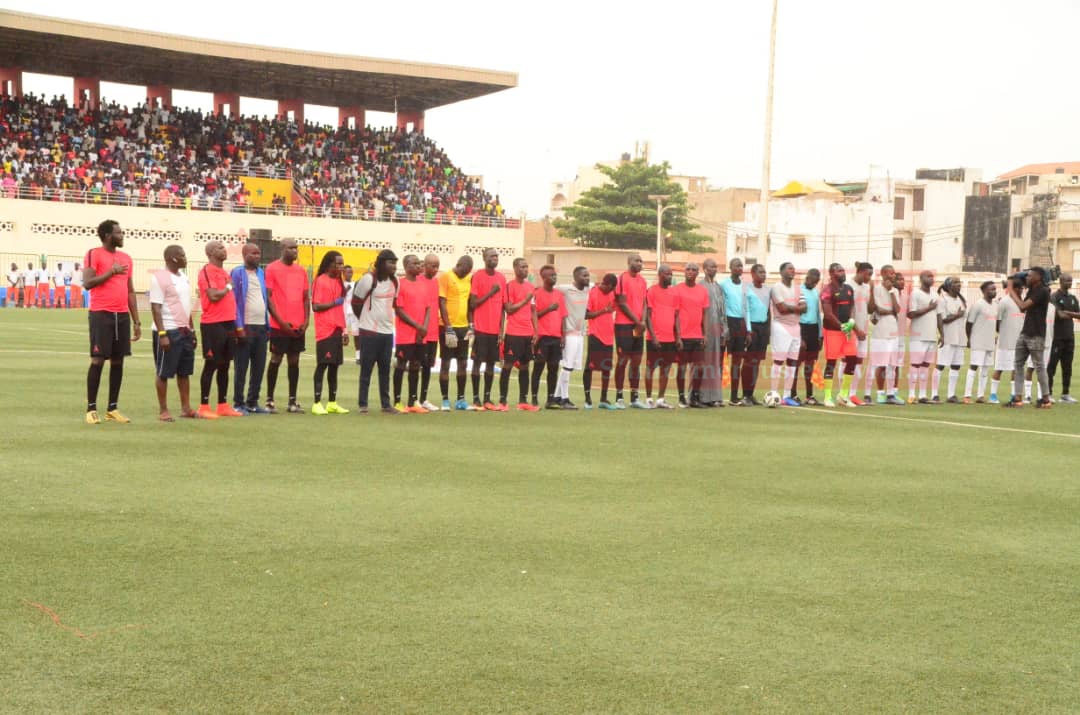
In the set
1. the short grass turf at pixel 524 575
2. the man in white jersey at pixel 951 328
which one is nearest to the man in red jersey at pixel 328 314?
the short grass turf at pixel 524 575

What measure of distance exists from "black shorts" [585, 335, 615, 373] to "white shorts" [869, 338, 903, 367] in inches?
153

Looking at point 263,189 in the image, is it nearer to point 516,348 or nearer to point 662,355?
point 662,355

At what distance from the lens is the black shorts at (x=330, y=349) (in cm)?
1355

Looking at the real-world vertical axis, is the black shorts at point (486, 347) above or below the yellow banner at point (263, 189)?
below

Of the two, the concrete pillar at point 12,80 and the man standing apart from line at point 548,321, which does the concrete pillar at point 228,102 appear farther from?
the man standing apart from line at point 548,321

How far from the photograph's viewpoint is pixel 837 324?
16.1 m

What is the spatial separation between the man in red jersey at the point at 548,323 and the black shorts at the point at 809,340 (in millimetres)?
3479

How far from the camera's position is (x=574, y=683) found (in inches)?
184

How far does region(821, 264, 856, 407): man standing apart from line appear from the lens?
52.8ft

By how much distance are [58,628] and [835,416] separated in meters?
11.4

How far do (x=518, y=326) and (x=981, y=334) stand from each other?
7.49 m

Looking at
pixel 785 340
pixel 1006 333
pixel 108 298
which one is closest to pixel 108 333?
pixel 108 298

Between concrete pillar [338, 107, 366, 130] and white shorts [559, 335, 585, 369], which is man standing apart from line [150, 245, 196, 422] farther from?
concrete pillar [338, 107, 366, 130]

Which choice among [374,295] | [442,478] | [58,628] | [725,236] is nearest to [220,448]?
[442,478]
